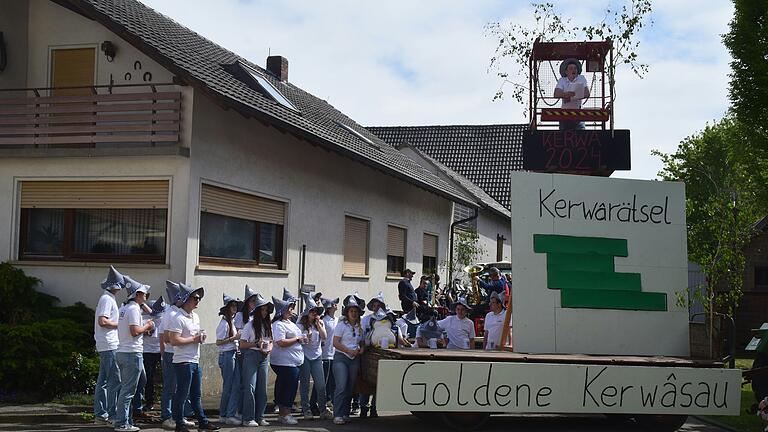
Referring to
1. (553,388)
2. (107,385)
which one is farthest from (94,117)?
(553,388)

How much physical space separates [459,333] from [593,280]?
7.49 feet

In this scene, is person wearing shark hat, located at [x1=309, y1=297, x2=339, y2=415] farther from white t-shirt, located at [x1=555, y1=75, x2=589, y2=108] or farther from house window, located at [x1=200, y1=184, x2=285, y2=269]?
white t-shirt, located at [x1=555, y1=75, x2=589, y2=108]

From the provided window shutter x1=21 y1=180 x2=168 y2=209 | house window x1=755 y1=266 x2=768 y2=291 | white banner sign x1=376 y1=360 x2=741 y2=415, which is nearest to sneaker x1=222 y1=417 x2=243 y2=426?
white banner sign x1=376 y1=360 x2=741 y2=415

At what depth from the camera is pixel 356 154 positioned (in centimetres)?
1702

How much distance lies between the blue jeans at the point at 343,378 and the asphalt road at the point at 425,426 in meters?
0.24

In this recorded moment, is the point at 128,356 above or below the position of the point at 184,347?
below

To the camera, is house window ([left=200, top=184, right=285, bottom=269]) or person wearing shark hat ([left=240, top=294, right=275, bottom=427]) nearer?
person wearing shark hat ([left=240, top=294, right=275, bottom=427])

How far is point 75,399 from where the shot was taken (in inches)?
445

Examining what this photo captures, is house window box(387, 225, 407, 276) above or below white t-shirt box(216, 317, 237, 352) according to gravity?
above

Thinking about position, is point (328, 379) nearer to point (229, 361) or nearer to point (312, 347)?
point (312, 347)

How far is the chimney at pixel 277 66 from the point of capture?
84.2 ft

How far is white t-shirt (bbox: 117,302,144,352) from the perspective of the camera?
9.95 m

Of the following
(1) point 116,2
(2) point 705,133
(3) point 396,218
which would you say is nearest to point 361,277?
(3) point 396,218

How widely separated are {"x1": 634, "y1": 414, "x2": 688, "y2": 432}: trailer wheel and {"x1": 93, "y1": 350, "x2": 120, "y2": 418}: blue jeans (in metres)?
6.22
